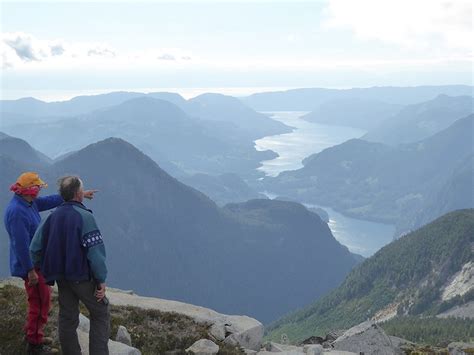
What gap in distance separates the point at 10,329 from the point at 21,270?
252 centimetres

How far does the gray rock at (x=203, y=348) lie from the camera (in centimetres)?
1554

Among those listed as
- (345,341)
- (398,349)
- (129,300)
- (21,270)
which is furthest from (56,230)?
(398,349)

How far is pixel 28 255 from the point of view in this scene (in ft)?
40.5

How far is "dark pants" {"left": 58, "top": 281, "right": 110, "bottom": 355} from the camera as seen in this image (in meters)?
11.6

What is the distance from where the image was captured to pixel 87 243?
11.2 m

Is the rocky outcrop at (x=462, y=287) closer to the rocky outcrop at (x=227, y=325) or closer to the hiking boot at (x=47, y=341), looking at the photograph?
the rocky outcrop at (x=227, y=325)

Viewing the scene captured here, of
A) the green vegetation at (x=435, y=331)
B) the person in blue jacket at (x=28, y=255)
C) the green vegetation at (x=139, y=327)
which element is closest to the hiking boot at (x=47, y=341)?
the person in blue jacket at (x=28, y=255)

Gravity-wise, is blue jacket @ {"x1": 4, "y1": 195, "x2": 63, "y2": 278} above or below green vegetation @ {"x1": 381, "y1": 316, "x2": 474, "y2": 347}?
above

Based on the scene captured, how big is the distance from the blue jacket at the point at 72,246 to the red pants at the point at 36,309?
4.58ft

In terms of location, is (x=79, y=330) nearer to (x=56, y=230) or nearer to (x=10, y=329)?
(x=10, y=329)

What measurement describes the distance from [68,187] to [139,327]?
7.95m

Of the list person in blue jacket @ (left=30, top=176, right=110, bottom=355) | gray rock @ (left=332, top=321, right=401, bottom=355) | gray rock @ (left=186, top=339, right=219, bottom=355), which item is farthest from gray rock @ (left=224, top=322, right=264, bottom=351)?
person in blue jacket @ (left=30, top=176, right=110, bottom=355)

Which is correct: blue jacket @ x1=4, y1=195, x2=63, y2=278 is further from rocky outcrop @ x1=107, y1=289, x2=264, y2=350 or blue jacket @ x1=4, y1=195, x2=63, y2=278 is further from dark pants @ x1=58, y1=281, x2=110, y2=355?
rocky outcrop @ x1=107, y1=289, x2=264, y2=350

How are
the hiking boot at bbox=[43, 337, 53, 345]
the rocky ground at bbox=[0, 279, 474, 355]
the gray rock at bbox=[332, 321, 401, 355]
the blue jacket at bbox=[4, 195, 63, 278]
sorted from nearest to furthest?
the blue jacket at bbox=[4, 195, 63, 278] → the hiking boot at bbox=[43, 337, 53, 345] → the rocky ground at bbox=[0, 279, 474, 355] → the gray rock at bbox=[332, 321, 401, 355]
